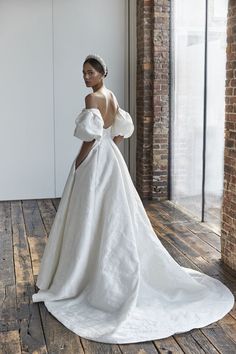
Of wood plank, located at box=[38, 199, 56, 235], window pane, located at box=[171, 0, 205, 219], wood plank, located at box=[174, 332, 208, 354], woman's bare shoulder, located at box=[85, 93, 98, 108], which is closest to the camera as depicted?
wood plank, located at box=[174, 332, 208, 354]

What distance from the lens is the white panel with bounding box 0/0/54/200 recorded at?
6156mm

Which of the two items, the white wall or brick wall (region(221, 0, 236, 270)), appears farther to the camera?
the white wall

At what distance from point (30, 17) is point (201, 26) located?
2177 mm

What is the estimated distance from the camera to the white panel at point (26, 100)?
6.16m

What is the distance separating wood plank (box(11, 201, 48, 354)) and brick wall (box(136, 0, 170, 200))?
6.10 feet

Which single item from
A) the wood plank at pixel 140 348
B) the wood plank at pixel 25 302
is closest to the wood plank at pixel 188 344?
the wood plank at pixel 140 348

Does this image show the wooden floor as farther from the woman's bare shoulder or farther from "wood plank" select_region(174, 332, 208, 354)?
the woman's bare shoulder

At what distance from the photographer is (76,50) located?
20.9ft

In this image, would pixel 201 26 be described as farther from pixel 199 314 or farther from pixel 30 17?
pixel 199 314

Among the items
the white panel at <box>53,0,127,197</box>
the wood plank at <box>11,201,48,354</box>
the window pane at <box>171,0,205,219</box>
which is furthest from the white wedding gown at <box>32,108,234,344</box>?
the white panel at <box>53,0,127,197</box>

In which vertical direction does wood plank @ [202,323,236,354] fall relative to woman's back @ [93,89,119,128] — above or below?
below

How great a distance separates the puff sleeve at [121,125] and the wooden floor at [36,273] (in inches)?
46.8

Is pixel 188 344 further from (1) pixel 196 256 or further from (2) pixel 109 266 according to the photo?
(1) pixel 196 256

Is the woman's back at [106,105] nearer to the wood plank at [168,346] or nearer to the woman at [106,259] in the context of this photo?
the woman at [106,259]
